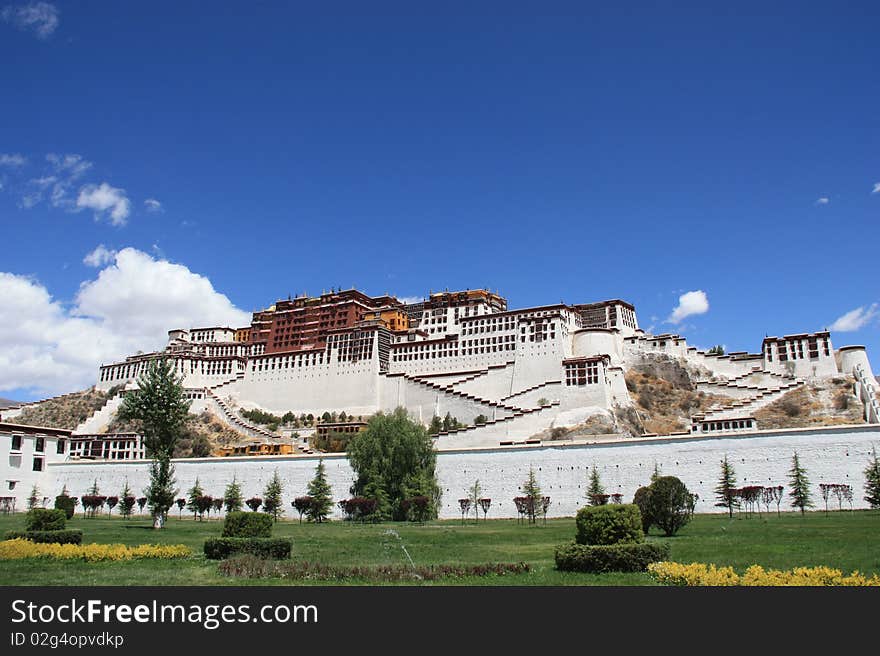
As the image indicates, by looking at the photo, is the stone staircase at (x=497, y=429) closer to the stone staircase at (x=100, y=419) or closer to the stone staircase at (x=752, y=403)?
the stone staircase at (x=752, y=403)

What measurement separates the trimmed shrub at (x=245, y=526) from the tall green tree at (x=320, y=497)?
744 inches

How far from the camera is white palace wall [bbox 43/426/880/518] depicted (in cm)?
3406

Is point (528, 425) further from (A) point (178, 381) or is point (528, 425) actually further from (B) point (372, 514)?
(A) point (178, 381)

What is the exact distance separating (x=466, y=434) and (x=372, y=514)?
1869 centimetres

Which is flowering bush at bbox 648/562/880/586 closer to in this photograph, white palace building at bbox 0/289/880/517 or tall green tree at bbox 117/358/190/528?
white palace building at bbox 0/289/880/517

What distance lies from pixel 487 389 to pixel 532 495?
36152 mm

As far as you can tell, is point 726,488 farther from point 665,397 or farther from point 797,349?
point 797,349

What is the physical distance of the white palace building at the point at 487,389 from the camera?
3759cm

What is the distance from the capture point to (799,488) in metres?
32.9

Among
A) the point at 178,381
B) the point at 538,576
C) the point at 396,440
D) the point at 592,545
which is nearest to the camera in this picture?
the point at 538,576

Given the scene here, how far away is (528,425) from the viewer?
194 feet

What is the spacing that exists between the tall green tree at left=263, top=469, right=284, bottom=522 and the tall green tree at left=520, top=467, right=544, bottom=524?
50.6ft

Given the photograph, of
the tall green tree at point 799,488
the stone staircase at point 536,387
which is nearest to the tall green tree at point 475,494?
the tall green tree at point 799,488
